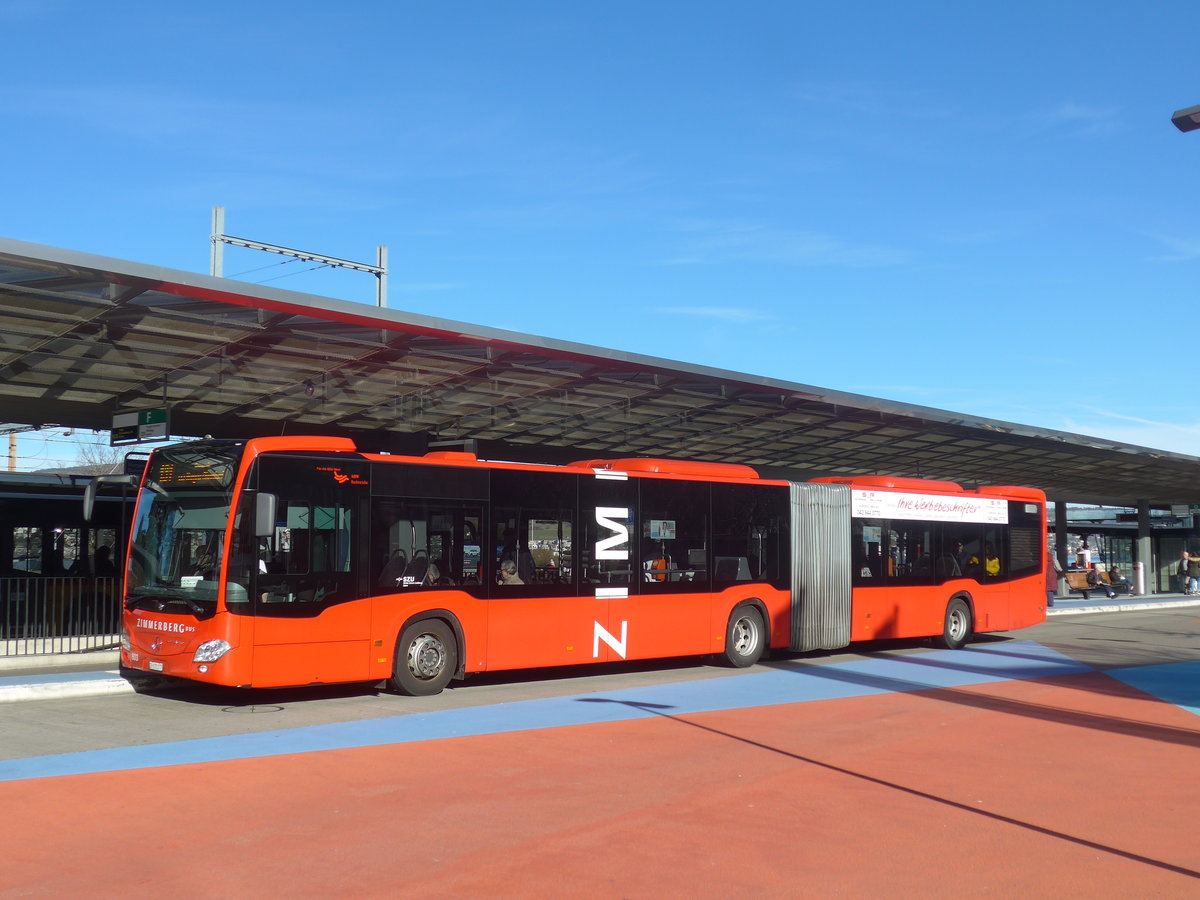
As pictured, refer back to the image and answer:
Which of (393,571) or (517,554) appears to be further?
(517,554)

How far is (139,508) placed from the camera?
44.6 ft

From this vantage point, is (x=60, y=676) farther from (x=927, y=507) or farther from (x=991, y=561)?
(x=991, y=561)

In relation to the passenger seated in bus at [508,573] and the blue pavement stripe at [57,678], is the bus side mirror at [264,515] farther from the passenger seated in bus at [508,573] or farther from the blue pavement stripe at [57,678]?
the blue pavement stripe at [57,678]

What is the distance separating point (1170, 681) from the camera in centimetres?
1677

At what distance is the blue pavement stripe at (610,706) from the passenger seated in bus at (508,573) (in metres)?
1.67

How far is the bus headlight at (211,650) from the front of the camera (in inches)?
475

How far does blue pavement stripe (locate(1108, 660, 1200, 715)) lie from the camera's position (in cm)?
1471

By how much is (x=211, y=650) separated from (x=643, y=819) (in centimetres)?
622

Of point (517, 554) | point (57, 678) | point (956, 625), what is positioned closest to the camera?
point (57, 678)

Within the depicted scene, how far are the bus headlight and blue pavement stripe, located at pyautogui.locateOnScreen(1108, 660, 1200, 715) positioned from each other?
11211 millimetres

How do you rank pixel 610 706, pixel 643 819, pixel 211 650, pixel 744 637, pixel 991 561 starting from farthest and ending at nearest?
pixel 991 561, pixel 744 637, pixel 610 706, pixel 211 650, pixel 643 819

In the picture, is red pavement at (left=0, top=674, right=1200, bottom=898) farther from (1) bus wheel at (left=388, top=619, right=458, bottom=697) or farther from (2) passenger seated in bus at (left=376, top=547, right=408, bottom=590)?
(2) passenger seated in bus at (left=376, top=547, right=408, bottom=590)

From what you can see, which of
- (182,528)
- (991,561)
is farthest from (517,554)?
(991,561)

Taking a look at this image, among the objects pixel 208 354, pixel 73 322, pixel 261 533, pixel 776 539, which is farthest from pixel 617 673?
pixel 73 322
